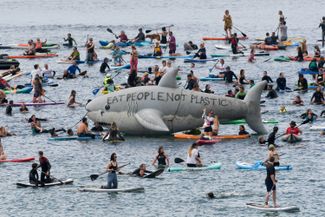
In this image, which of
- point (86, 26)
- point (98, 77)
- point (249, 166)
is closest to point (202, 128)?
point (249, 166)

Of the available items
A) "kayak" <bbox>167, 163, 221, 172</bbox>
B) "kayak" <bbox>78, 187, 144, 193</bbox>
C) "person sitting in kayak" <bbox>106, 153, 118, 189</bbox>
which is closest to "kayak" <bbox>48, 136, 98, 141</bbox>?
"kayak" <bbox>167, 163, 221, 172</bbox>

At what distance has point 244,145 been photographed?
9681 centimetres

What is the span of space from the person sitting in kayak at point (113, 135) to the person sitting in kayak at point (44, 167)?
13331 millimetres

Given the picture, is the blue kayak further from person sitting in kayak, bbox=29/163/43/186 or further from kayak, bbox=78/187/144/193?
kayak, bbox=78/187/144/193

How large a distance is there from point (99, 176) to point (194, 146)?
21.9ft

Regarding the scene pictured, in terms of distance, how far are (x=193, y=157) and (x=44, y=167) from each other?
1071 cm

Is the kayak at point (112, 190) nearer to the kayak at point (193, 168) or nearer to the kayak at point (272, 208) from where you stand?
the kayak at point (193, 168)

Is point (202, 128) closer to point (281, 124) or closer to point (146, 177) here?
point (281, 124)

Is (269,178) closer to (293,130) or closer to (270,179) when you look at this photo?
(270,179)

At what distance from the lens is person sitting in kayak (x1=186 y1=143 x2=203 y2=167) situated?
289ft

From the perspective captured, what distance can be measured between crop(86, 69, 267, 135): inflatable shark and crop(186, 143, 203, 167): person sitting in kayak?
30.0 ft

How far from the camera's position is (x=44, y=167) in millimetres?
83875

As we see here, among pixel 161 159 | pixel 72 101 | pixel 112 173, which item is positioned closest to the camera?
pixel 112 173

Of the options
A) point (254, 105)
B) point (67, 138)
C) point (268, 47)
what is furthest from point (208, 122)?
point (268, 47)
